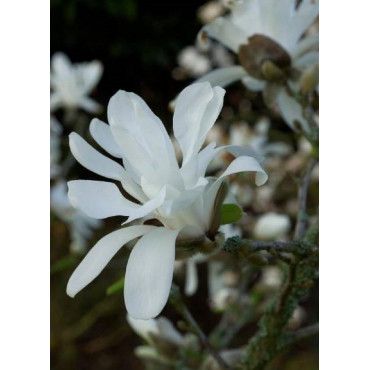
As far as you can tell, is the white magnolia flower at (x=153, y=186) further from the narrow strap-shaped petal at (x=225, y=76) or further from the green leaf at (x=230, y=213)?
the narrow strap-shaped petal at (x=225, y=76)

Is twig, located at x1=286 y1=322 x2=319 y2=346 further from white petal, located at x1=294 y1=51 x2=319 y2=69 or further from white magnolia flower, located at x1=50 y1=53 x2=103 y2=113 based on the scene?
white magnolia flower, located at x1=50 y1=53 x2=103 y2=113

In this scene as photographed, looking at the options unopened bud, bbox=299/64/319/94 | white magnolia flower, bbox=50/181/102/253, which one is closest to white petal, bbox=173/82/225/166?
unopened bud, bbox=299/64/319/94

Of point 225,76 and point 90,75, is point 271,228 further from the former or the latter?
point 90,75

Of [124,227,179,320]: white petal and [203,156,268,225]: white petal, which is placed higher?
[203,156,268,225]: white petal

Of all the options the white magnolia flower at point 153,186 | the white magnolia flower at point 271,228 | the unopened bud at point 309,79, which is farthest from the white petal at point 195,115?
the white magnolia flower at point 271,228

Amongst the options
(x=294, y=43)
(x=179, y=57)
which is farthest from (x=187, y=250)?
(x=179, y=57)
